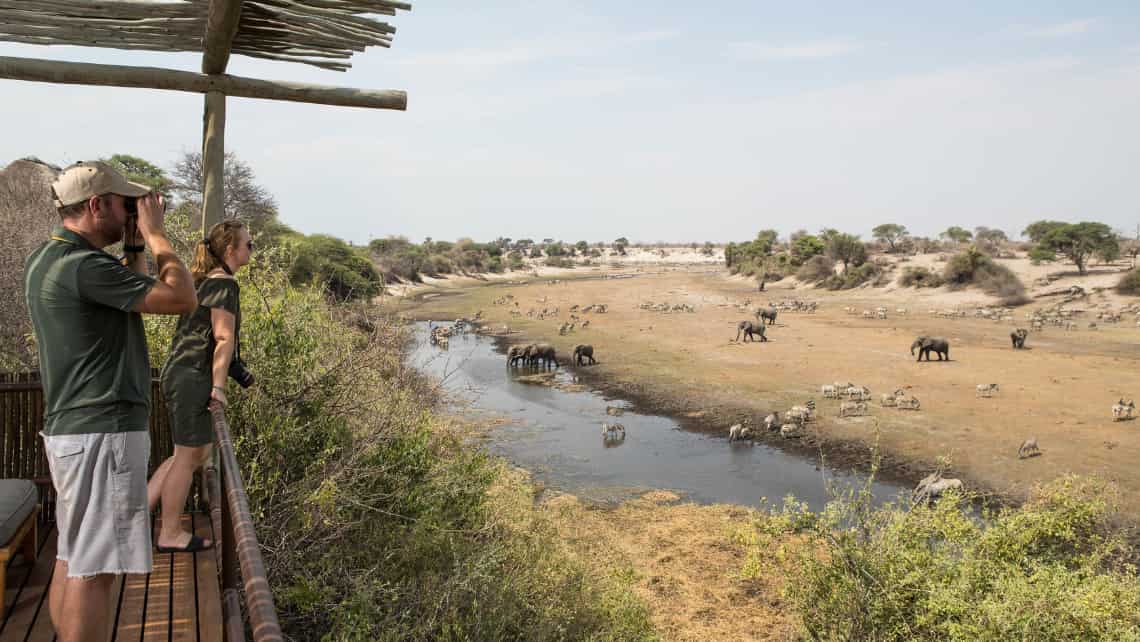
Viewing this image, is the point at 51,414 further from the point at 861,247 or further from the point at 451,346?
the point at 861,247

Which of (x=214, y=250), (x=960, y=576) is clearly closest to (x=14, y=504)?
(x=214, y=250)

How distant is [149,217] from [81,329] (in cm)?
49

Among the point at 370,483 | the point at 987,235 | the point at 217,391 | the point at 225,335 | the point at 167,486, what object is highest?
the point at 987,235

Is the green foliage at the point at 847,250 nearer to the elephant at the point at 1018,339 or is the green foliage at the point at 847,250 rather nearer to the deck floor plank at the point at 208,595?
the elephant at the point at 1018,339

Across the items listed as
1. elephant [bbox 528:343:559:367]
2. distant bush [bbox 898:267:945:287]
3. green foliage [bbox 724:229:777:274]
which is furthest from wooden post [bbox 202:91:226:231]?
green foliage [bbox 724:229:777:274]

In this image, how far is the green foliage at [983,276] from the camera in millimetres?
42875

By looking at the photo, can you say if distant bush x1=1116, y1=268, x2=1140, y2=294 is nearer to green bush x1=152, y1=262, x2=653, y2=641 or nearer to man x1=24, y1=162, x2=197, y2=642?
green bush x1=152, y1=262, x2=653, y2=641

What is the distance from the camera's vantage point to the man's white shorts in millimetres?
2609

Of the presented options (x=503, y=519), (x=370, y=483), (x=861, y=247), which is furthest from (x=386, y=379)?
(x=861, y=247)

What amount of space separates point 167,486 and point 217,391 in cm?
54

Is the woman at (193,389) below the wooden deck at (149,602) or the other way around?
the other way around

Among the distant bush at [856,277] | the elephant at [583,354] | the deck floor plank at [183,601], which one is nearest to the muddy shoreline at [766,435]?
the elephant at [583,354]

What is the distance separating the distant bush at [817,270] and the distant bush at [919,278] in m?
7.96

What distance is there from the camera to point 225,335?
387 centimetres
